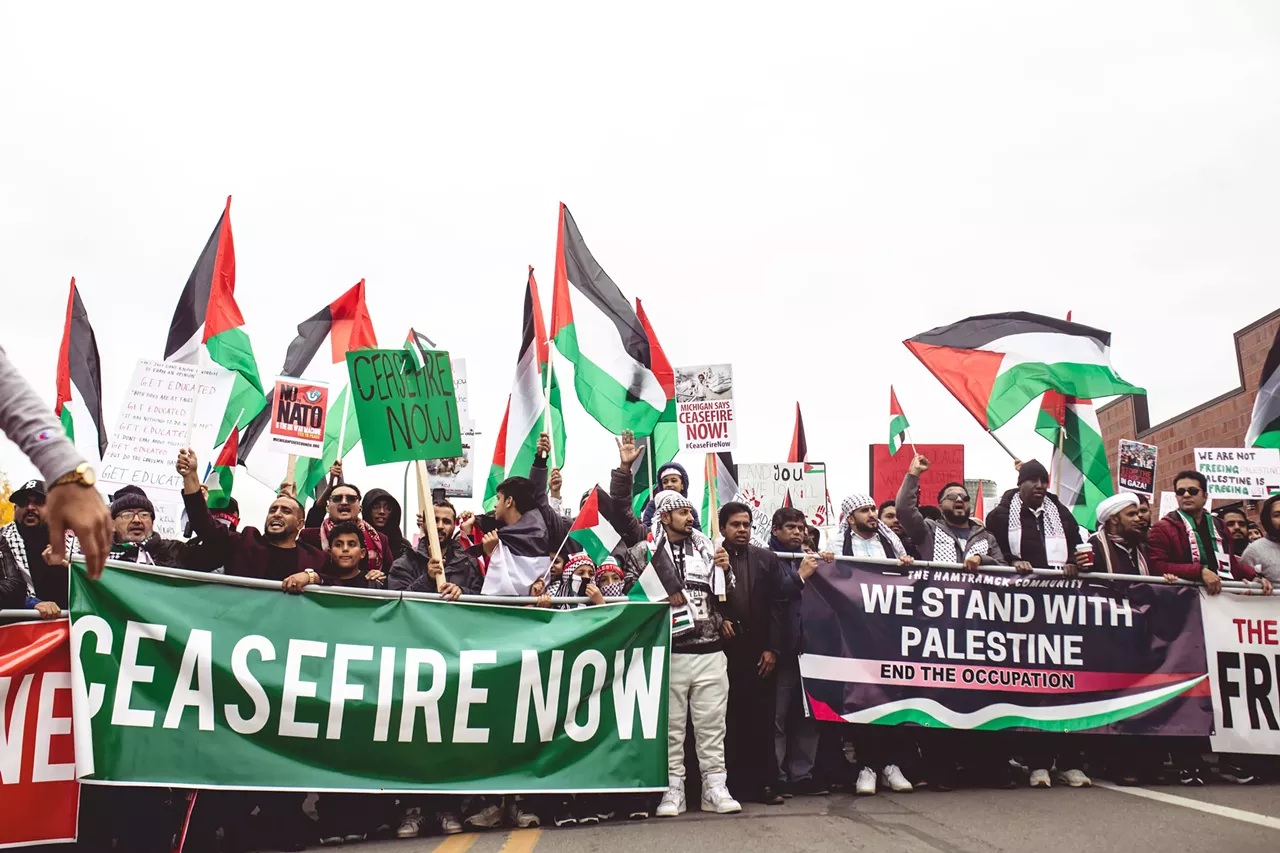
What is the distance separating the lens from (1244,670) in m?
8.05

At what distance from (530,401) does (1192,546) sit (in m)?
5.72

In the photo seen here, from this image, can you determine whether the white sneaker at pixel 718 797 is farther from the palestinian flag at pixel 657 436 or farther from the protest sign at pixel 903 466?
the protest sign at pixel 903 466

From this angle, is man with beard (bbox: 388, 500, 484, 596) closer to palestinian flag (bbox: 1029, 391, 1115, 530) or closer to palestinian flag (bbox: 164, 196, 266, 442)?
palestinian flag (bbox: 164, 196, 266, 442)

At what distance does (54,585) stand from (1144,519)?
7593 millimetres

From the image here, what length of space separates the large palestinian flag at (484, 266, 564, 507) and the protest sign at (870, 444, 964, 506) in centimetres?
430

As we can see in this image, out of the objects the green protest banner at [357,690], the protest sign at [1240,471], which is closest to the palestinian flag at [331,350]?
the green protest banner at [357,690]

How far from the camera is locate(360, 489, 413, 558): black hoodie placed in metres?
8.31

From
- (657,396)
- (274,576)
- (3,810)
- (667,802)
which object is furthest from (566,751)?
(657,396)

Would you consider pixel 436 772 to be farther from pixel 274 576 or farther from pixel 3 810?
pixel 3 810

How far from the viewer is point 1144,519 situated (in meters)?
8.50

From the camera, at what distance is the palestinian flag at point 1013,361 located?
364 inches

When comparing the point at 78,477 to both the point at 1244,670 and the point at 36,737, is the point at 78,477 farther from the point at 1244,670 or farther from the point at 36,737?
the point at 1244,670

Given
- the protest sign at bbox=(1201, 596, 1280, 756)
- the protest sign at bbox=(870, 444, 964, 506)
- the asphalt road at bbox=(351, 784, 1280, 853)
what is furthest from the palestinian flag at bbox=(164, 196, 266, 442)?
the protest sign at bbox=(1201, 596, 1280, 756)

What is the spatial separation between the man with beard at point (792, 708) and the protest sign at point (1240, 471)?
599 cm
